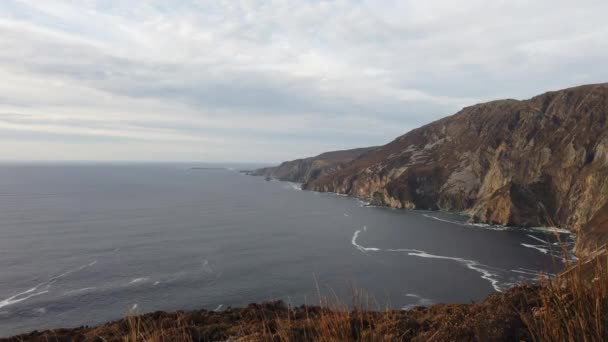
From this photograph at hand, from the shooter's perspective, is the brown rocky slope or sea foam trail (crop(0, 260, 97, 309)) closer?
the brown rocky slope

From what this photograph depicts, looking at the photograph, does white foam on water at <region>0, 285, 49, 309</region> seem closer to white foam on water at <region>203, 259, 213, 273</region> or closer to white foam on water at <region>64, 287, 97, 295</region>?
white foam on water at <region>64, 287, 97, 295</region>

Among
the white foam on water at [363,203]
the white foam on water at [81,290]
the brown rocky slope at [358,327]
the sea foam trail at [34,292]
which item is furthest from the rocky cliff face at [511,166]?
the sea foam trail at [34,292]

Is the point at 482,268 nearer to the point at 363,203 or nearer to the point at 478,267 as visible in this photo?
the point at 478,267

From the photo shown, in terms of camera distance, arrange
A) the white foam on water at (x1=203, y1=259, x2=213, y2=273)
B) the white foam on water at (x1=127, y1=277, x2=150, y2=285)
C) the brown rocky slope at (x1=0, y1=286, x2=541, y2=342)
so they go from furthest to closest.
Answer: the white foam on water at (x1=203, y1=259, x2=213, y2=273), the white foam on water at (x1=127, y1=277, x2=150, y2=285), the brown rocky slope at (x1=0, y1=286, x2=541, y2=342)

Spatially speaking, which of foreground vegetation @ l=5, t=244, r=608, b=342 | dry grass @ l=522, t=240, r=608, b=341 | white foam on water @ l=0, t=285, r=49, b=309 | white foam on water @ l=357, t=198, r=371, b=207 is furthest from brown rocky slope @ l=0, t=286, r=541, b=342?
white foam on water @ l=357, t=198, r=371, b=207

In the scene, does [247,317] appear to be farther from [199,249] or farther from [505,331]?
[199,249]

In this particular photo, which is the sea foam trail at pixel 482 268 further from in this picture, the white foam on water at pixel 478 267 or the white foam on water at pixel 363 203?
the white foam on water at pixel 363 203

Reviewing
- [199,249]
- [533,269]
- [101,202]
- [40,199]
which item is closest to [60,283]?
[199,249]
